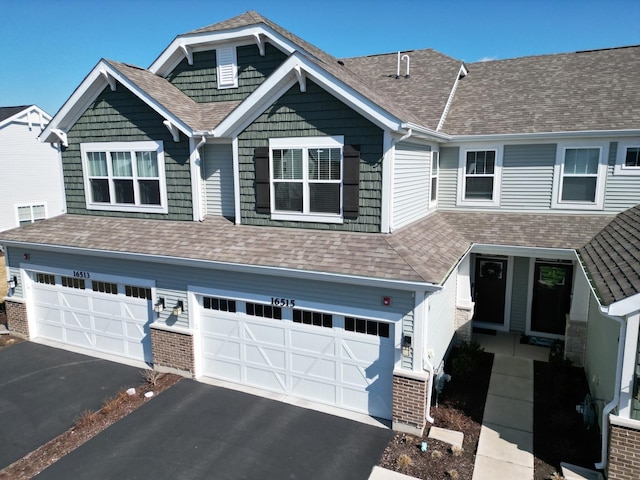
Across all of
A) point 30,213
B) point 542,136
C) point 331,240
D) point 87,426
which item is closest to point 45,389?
point 87,426

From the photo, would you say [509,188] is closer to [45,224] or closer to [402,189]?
[402,189]

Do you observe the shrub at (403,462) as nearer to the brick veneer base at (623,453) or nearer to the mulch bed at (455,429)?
the mulch bed at (455,429)

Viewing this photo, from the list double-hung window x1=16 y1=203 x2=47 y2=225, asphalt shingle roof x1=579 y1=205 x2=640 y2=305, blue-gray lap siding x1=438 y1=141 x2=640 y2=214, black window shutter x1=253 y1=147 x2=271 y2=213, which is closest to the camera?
asphalt shingle roof x1=579 y1=205 x2=640 y2=305

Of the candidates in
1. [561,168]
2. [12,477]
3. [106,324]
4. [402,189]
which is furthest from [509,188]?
[12,477]

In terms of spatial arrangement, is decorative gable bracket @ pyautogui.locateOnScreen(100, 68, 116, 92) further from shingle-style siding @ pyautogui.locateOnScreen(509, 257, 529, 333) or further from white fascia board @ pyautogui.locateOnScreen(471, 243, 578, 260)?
shingle-style siding @ pyautogui.locateOnScreen(509, 257, 529, 333)

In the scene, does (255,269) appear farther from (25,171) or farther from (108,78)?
(25,171)

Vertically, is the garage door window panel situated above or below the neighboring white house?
below

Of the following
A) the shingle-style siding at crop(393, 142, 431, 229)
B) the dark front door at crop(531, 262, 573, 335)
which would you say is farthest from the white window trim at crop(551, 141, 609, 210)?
the shingle-style siding at crop(393, 142, 431, 229)
